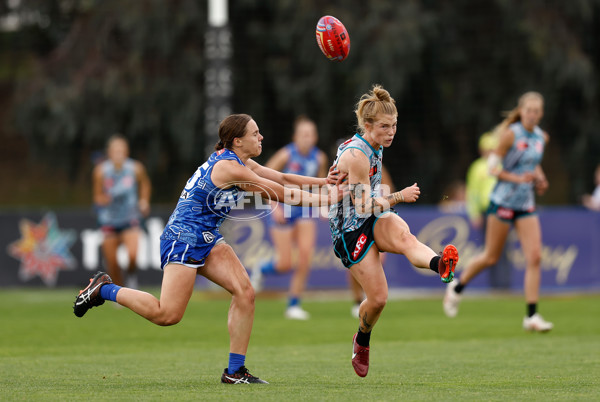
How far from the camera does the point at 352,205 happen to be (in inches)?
305

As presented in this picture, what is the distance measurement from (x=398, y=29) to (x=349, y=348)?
1487 cm

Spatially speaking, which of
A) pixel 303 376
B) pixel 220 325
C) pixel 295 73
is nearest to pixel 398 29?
pixel 295 73

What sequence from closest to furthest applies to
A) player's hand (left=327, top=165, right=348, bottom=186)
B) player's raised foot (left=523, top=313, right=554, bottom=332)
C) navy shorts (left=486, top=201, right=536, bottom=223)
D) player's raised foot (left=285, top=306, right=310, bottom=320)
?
player's hand (left=327, top=165, right=348, bottom=186)
player's raised foot (left=523, top=313, right=554, bottom=332)
navy shorts (left=486, top=201, right=536, bottom=223)
player's raised foot (left=285, top=306, right=310, bottom=320)

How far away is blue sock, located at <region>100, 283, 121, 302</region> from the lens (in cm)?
762

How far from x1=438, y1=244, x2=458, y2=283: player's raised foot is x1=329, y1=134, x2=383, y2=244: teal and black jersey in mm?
820

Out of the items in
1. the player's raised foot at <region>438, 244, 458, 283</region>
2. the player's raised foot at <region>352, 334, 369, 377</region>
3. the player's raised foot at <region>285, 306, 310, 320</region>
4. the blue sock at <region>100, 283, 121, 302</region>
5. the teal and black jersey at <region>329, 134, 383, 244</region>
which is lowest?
the player's raised foot at <region>285, 306, 310, 320</region>

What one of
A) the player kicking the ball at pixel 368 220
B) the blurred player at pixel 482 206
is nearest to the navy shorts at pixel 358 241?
the player kicking the ball at pixel 368 220

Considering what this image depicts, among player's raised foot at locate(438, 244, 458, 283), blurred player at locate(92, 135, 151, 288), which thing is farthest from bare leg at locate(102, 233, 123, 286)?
player's raised foot at locate(438, 244, 458, 283)

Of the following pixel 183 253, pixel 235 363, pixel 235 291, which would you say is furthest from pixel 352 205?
pixel 235 363

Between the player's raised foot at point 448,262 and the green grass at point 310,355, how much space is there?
754mm

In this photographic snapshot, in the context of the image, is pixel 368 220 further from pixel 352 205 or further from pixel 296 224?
pixel 296 224

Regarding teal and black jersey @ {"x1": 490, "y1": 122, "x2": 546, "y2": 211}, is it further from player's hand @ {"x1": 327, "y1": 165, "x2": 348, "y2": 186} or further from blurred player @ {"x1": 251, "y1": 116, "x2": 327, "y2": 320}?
A: player's hand @ {"x1": 327, "y1": 165, "x2": 348, "y2": 186}

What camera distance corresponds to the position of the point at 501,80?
25.1m

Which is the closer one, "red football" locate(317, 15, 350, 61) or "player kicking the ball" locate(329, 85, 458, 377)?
"player kicking the ball" locate(329, 85, 458, 377)
